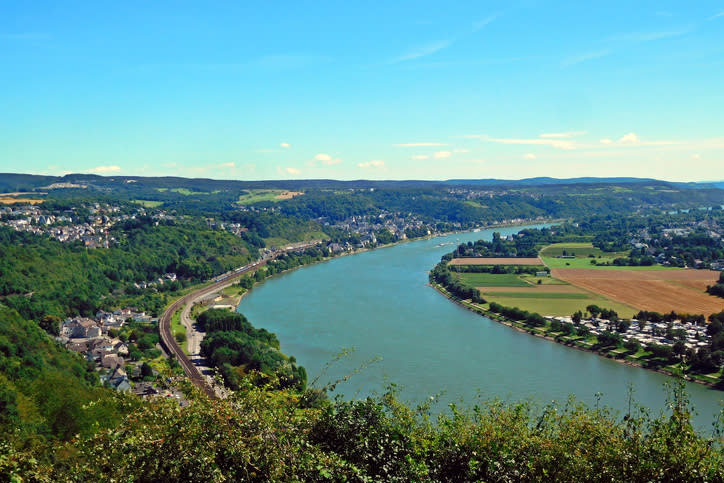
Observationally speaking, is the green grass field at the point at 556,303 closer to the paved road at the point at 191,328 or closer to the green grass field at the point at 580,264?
the green grass field at the point at 580,264

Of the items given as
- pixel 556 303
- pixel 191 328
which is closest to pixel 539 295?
pixel 556 303

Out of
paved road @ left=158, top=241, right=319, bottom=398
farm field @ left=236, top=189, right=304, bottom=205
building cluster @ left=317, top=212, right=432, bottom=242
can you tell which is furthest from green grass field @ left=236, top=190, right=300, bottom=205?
paved road @ left=158, top=241, right=319, bottom=398

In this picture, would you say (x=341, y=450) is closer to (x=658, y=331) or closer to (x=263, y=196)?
(x=658, y=331)

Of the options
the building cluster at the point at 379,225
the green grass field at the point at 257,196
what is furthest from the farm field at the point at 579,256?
the green grass field at the point at 257,196

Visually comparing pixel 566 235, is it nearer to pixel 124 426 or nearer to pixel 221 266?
pixel 221 266

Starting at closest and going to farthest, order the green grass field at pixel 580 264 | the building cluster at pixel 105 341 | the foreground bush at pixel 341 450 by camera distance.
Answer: the foreground bush at pixel 341 450
the building cluster at pixel 105 341
the green grass field at pixel 580 264

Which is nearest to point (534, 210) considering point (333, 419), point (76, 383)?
point (76, 383)
